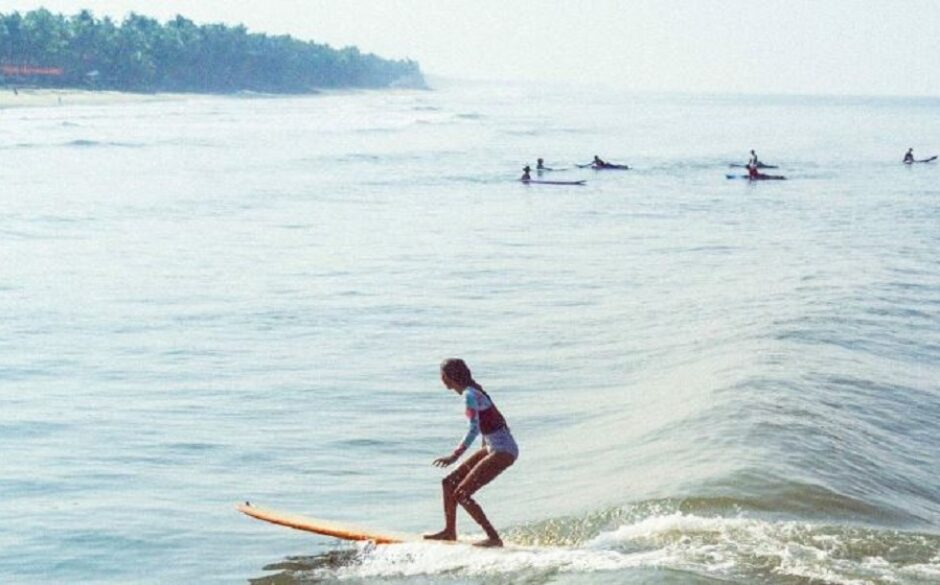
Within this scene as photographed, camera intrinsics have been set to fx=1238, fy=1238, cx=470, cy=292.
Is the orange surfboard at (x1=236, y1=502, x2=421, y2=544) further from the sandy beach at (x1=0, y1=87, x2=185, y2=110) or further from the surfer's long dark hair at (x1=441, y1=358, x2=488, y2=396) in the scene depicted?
the sandy beach at (x1=0, y1=87, x2=185, y2=110)

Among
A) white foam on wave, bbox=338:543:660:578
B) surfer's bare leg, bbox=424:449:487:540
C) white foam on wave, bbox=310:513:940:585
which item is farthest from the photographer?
surfer's bare leg, bbox=424:449:487:540

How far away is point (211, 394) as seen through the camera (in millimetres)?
18938

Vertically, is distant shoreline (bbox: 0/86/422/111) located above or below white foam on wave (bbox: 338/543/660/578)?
above

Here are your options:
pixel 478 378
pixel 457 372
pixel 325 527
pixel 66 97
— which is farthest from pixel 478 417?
pixel 66 97

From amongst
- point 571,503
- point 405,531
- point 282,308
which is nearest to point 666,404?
point 571,503

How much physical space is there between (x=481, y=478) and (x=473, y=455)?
229 millimetres

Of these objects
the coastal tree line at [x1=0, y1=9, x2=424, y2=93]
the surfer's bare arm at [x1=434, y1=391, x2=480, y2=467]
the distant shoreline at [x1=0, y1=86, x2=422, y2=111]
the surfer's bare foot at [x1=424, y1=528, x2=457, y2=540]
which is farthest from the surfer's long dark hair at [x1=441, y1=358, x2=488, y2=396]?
the coastal tree line at [x1=0, y1=9, x2=424, y2=93]

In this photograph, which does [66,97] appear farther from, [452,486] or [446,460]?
[446,460]

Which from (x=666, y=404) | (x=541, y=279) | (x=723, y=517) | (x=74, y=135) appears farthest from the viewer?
(x=74, y=135)

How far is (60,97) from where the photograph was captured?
12962cm

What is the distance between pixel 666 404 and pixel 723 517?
5440 millimetres

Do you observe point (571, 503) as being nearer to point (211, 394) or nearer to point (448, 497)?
point (448, 497)

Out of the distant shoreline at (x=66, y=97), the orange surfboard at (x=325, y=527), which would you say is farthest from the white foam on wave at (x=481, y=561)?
the distant shoreline at (x=66, y=97)

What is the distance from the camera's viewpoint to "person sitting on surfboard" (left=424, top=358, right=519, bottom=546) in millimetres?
10938
